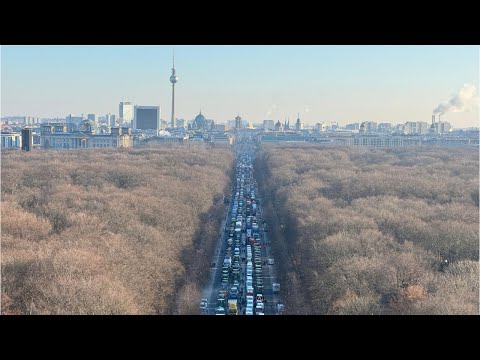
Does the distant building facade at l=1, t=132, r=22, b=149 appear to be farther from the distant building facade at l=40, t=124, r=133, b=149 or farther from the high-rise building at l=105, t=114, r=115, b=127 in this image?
the high-rise building at l=105, t=114, r=115, b=127

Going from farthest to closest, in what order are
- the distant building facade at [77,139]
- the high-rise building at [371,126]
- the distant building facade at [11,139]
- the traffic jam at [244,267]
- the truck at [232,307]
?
1. the high-rise building at [371,126]
2. the distant building facade at [77,139]
3. the distant building facade at [11,139]
4. the traffic jam at [244,267]
5. the truck at [232,307]

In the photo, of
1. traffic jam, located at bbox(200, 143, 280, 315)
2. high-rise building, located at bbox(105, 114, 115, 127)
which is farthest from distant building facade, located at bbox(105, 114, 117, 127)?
traffic jam, located at bbox(200, 143, 280, 315)

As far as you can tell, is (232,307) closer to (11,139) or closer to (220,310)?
(220,310)

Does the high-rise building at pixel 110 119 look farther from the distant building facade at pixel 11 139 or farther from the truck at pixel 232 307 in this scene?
the truck at pixel 232 307

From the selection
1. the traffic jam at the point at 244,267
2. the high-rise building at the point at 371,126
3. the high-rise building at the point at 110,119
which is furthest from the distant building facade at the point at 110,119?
the traffic jam at the point at 244,267

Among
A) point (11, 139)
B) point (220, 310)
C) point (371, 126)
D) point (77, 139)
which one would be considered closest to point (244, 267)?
point (220, 310)

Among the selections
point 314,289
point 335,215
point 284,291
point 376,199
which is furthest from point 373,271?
point 376,199
